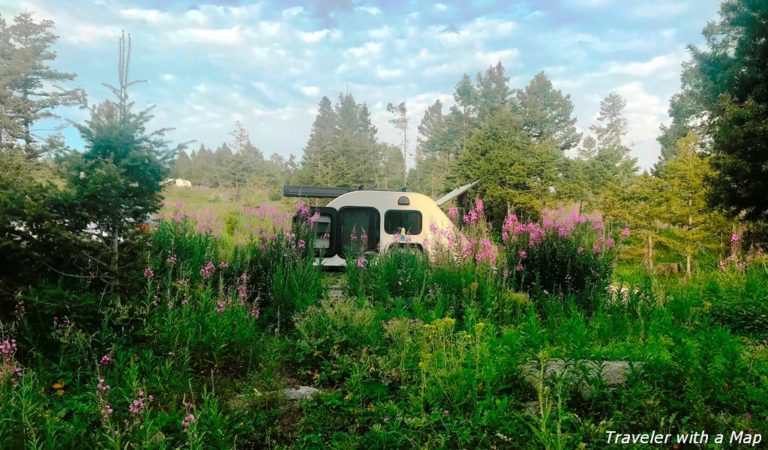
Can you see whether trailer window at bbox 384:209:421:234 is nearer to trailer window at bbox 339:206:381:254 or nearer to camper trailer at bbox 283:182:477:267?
camper trailer at bbox 283:182:477:267

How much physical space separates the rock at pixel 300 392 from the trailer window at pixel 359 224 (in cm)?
796

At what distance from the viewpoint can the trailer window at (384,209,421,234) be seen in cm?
1200

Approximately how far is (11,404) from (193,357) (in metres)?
1.39

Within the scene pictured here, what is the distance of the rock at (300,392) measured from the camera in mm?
3578

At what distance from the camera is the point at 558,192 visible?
25188 millimetres

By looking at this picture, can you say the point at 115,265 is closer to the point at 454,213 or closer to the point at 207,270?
the point at 207,270

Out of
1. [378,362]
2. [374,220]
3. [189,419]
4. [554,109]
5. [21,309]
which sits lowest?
[378,362]

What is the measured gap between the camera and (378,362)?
391 centimetres

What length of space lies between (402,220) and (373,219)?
81cm

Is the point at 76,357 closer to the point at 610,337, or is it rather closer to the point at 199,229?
the point at 199,229

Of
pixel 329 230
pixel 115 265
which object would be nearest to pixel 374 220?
pixel 329 230

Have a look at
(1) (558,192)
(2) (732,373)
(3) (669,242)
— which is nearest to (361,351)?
(2) (732,373)

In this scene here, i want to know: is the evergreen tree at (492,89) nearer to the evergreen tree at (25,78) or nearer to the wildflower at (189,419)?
the evergreen tree at (25,78)

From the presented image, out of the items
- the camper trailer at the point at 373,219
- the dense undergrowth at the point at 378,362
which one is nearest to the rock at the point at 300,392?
the dense undergrowth at the point at 378,362
